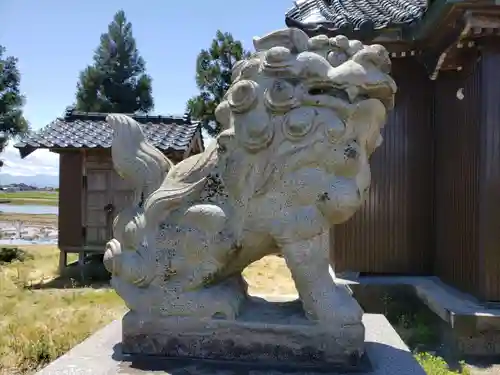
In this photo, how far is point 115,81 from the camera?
21.8 m

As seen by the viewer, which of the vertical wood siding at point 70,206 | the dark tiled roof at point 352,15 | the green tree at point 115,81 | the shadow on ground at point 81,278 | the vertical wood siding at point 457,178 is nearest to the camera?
the vertical wood siding at point 457,178

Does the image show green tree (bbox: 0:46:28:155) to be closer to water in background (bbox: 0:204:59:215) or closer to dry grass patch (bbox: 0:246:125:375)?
dry grass patch (bbox: 0:246:125:375)

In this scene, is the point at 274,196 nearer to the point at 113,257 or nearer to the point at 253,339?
the point at 253,339

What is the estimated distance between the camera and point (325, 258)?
2.34 meters

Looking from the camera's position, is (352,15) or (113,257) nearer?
(113,257)

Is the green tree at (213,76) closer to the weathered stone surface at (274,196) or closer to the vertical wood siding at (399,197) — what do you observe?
the vertical wood siding at (399,197)

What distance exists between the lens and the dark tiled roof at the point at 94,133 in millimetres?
8984

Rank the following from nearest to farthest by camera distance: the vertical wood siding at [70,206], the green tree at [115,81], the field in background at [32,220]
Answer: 1. the vertical wood siding at [70,206]
2. the green tree at [115,81]
3. the field in background at [32,220]

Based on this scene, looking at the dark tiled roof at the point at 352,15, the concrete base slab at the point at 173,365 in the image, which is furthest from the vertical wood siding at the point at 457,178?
the concrete base slab at the point at 173,365

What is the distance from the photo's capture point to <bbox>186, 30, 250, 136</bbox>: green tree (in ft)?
49.5

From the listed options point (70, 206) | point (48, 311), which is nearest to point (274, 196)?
point (48, 311)

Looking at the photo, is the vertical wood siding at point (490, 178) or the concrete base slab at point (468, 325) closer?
the concrete base slab at point (468, 325)

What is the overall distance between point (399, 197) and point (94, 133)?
18.5 ft

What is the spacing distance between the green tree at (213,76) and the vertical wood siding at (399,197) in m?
8.87
